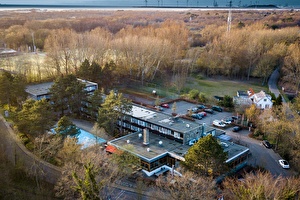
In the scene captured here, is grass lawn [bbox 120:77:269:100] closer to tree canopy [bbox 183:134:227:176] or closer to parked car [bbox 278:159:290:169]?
parked car [bbox 278:159:290:169]

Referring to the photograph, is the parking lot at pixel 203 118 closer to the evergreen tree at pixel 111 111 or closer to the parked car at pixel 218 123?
the parked car at pixel 218 123

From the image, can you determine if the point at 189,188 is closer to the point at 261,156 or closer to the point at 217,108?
the point at 261,156

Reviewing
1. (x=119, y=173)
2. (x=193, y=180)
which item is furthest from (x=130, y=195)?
(x=193, y=180)

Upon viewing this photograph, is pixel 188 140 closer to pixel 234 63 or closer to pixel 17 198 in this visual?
pixel 17 198

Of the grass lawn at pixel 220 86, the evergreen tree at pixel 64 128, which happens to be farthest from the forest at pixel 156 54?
the evergreen tree at pixel 64 128

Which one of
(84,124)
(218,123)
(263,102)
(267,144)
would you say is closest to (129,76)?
(84,124)
